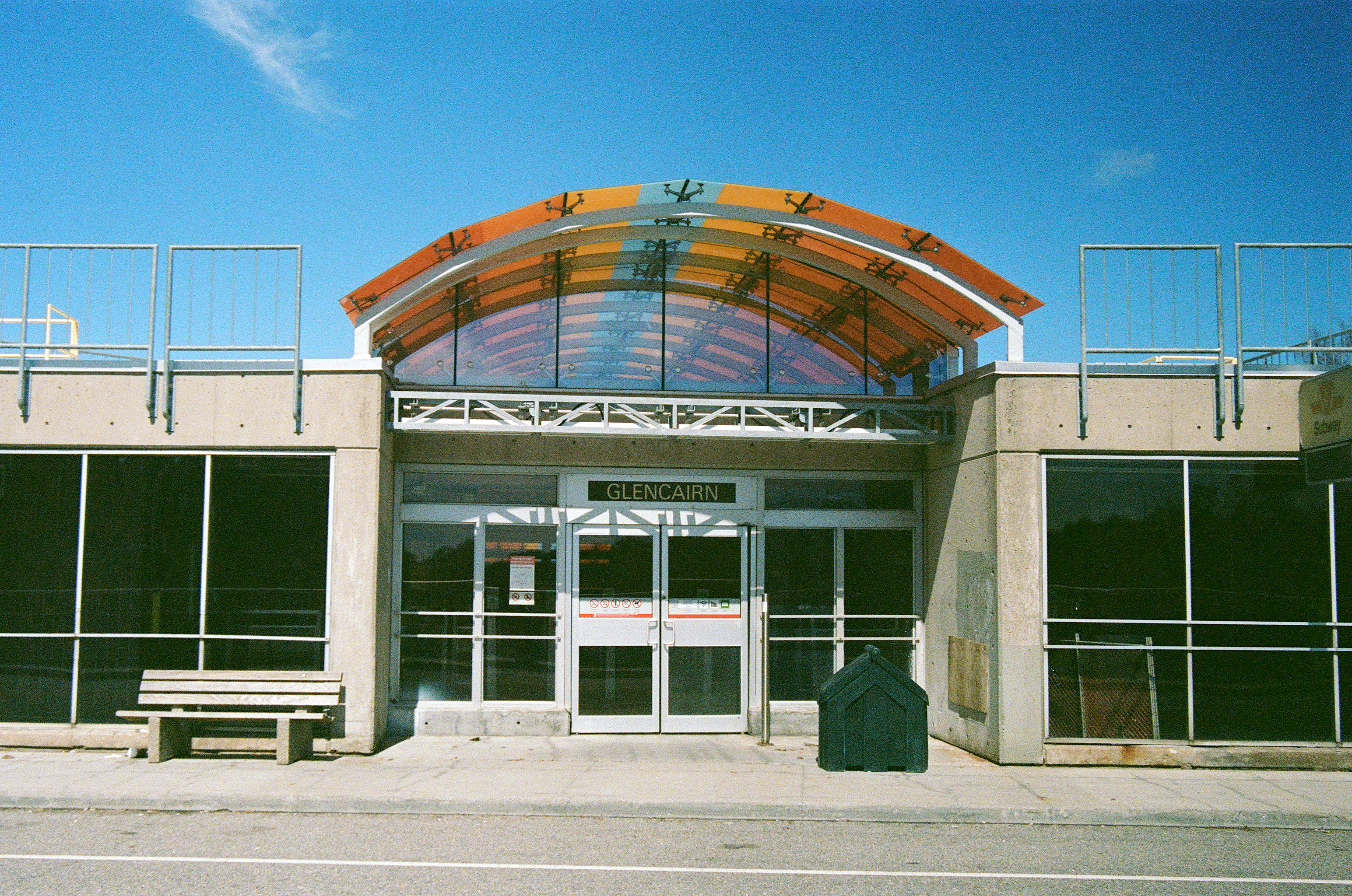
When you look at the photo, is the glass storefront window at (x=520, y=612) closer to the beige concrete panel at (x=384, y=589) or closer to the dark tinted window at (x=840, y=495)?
the beige concrete panel at (x=384, y=589)

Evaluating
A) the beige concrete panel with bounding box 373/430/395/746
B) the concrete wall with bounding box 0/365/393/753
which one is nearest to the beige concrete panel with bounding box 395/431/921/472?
the beige concrete panel with bounding box 373/430/395/746

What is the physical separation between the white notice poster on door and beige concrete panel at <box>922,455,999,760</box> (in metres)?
4.76

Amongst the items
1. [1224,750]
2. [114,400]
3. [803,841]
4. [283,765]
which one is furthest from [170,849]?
[1224,750]

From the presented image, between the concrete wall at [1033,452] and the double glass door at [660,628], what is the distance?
9.00 ft

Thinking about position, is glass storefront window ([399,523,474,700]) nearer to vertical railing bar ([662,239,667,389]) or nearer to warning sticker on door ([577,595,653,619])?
A: warning sticker on door ([577,595,653,619])

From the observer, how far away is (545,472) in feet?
39.9

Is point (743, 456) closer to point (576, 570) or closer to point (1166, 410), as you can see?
point (576, 570)

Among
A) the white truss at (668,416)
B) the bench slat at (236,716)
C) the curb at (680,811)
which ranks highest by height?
the white truss at (668,416)

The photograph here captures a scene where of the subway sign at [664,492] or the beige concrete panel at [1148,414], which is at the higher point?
the beige concrete panel at [1148,414]

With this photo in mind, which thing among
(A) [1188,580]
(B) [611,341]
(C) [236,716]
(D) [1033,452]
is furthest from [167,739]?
(A) [1188,580]

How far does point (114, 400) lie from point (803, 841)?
8.40 m

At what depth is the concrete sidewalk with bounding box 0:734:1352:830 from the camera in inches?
339

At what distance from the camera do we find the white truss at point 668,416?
36.3 ft

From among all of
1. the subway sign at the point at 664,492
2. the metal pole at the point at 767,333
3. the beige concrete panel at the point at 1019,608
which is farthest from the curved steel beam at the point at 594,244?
the subway sign at the point at 664,492
